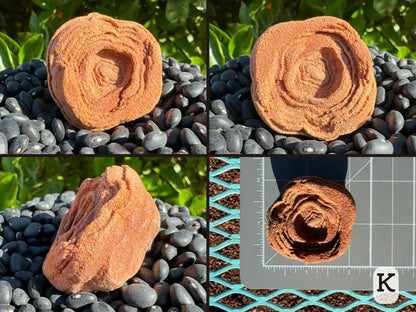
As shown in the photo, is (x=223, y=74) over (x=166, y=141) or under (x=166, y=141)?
over

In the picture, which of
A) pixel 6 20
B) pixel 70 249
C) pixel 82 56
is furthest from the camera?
pixel 6 20

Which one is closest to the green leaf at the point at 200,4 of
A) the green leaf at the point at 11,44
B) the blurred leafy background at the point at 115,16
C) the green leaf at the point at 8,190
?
the blurred leafy background at the point at 115,16

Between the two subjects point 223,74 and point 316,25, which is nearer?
point 316,25

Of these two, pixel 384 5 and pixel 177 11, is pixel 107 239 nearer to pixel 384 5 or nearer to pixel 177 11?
pixel 177 11

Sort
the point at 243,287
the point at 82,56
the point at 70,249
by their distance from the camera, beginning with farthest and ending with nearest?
the point at 243,287 → the point at 82,56 → the point at 70,249

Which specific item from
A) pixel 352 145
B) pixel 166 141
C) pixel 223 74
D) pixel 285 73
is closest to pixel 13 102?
pixel 166 141

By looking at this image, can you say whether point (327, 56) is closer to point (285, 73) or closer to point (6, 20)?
point (285, 73)
